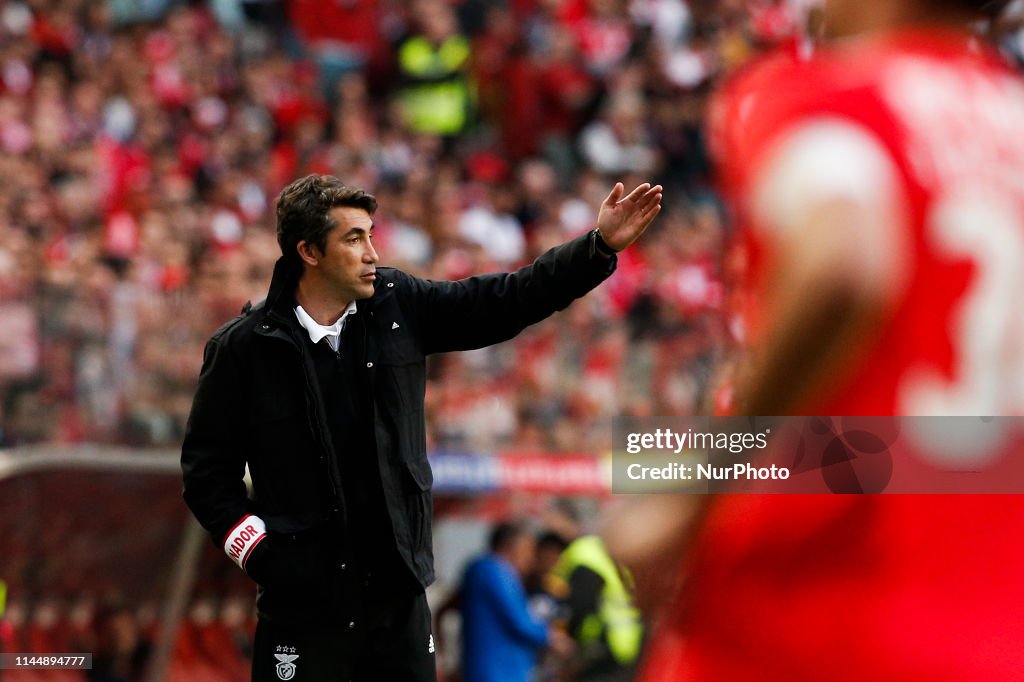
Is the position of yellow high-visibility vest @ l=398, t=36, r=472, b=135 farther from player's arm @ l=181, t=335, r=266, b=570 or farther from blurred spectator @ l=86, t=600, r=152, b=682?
player's arm @ l=181, t=335, r=266, b=570

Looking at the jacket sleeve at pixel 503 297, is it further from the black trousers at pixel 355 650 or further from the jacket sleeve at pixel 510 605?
the jacket sleeve at pixel 510 605

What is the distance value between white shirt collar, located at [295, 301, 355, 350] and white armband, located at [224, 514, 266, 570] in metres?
0.55

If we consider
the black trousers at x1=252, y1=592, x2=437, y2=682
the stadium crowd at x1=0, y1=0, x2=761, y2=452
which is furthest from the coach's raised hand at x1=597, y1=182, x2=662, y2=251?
the stadium crowd at x1=0, y1=0, x2=761, y2=452

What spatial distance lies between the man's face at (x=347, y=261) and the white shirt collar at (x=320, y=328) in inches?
3.1

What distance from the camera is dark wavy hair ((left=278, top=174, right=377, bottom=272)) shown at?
437 cm

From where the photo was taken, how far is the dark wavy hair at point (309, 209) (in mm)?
4371

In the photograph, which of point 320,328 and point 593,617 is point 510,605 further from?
point 320,328

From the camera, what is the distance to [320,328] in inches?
169

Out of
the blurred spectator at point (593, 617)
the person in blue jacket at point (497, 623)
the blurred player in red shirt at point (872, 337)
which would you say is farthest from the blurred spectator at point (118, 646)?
the blurred player in red shirt at point (872, 337)

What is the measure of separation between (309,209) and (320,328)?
1.23ft

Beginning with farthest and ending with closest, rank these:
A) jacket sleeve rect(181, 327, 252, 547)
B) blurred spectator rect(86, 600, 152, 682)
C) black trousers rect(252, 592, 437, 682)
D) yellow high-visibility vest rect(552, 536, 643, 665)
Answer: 1. yellow high-visibility vest rect(552, 536, 643, 665)
2. blurred spectator rect(86, 600, 152, 682)
3. jacket sleeve rect(181, 327, 252, 547)
4. black trousers rect(252, 592, 437, 682)

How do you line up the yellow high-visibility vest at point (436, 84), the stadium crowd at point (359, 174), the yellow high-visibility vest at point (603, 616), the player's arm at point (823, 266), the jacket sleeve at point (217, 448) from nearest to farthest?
the player's arm at point (823, 266)
the jacket sleeve at point (217, 448)
the stadium crowd at point (359, 174)
the yellow high-visibility vest at point (603, 616)
the yellow high-visibility vest at point (436, 84)

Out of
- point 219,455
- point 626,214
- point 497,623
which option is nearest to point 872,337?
point 626,214

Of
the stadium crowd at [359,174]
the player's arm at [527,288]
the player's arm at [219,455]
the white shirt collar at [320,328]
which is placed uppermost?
the stadium crowd at [359,174]
